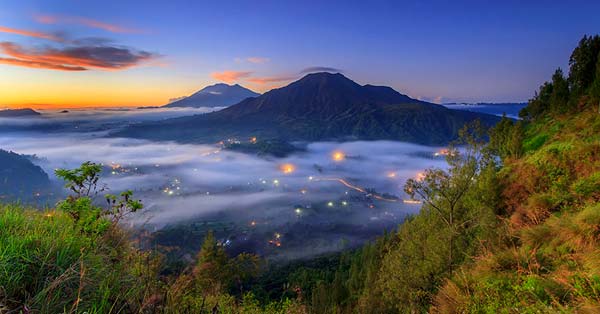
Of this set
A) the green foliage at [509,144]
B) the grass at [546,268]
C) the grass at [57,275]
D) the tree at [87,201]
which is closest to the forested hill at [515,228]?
the grass at [546,268]

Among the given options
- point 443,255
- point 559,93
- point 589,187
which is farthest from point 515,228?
point 559,93

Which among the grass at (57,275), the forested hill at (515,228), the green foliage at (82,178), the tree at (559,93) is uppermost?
the tree at (559,93)

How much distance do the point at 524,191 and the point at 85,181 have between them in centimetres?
2331

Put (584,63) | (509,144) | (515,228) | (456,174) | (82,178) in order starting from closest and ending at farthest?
(82,178) < (515,228) < (456,174) < (509,144) < (584,63)

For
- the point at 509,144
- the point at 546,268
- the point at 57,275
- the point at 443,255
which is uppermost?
the point at 509,144

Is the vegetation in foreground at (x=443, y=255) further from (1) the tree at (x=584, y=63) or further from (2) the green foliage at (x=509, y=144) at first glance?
(1) the tree at (x=584, y=63)

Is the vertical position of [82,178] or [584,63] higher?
[584,63]

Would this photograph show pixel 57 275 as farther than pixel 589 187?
No

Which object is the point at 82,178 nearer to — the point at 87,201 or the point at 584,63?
the point at 87,201

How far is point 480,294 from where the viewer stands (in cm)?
644

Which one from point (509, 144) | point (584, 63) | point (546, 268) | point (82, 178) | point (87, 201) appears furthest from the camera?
point (584, 63)

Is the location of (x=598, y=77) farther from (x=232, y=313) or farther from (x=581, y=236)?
(x=232, y=313)

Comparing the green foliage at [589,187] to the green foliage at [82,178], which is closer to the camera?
the green foliage at [82,178]

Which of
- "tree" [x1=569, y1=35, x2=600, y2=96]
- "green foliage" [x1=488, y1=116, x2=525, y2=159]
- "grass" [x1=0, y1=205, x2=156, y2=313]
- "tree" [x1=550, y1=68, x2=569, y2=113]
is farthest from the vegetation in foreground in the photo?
"tree" [x1=569, y1=35, x2=600, y2=96]
